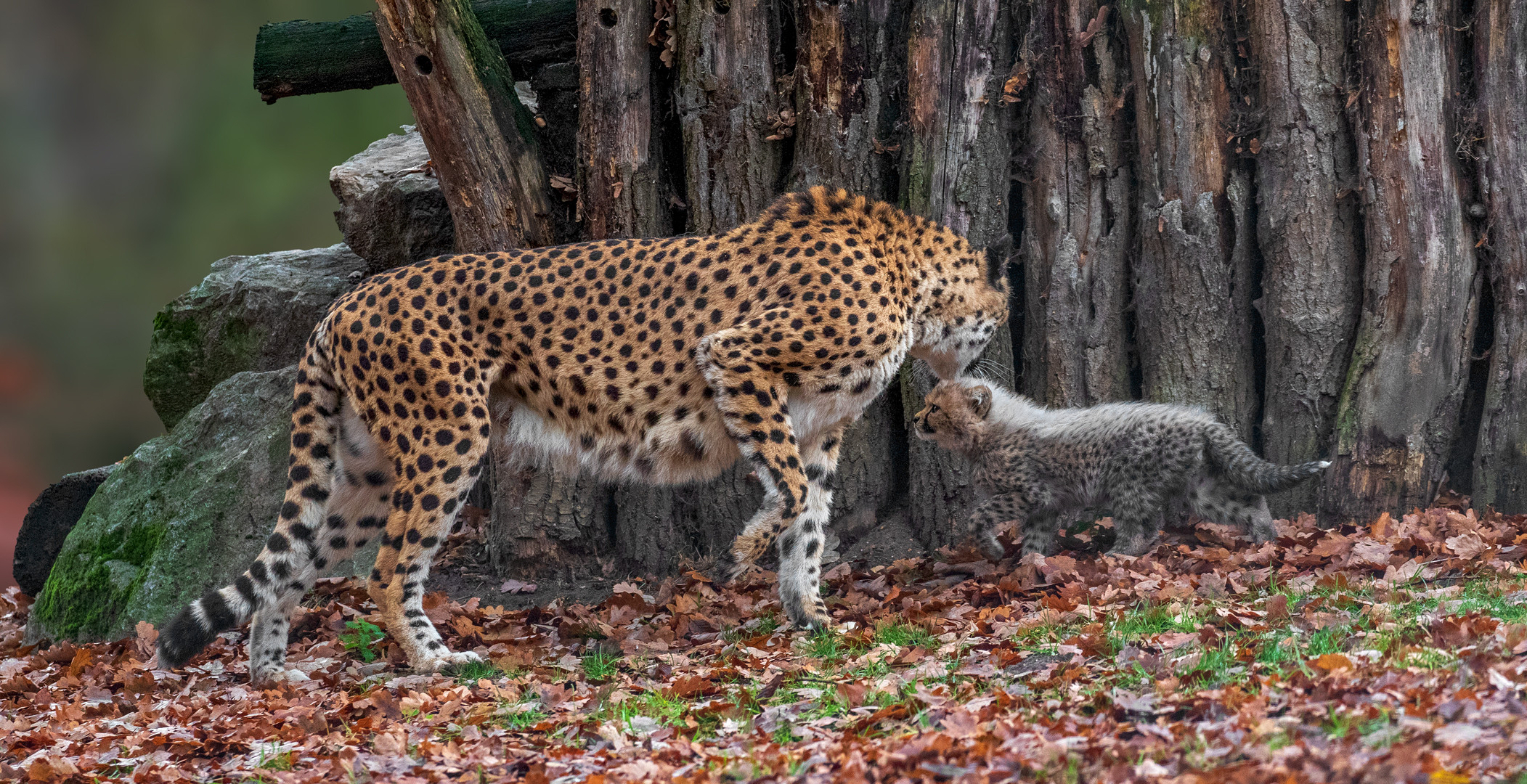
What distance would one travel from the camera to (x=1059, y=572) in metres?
5.77

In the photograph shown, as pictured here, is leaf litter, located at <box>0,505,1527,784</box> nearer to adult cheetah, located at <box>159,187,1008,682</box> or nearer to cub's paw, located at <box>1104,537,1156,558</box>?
cub's paw, located at <box>1104,537,1156,558</box>

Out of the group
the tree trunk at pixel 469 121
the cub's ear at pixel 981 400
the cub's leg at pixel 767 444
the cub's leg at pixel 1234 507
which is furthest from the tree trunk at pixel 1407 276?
the tree trunk at pixel 469 121

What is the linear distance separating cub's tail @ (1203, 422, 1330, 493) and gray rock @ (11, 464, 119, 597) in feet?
23.2

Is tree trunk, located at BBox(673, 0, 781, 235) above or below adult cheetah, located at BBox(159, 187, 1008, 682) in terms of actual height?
above

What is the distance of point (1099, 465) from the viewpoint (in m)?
6.23

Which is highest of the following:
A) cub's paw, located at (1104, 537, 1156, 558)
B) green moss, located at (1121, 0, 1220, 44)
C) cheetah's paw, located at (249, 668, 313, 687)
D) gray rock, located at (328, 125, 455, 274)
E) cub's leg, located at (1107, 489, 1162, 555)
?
green moss, located at (1121, 0, 1220, 44)

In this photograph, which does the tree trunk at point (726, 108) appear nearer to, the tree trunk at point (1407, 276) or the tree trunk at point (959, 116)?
the tree trunk at point (959, 116)

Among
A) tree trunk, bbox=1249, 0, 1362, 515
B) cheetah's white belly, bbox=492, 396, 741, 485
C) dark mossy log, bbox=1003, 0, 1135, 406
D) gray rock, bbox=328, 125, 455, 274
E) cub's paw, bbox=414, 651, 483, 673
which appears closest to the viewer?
cub's paw, bbox=414, 651, 483, 673

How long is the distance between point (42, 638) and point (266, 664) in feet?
8.34

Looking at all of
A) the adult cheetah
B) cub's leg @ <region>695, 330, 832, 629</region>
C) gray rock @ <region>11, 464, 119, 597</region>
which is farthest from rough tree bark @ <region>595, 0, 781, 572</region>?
gray rock @ <region>11, 464, 119, 597</region>

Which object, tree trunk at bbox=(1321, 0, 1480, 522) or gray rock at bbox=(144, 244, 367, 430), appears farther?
gray rock at bbox=(144, 244, 367, 430)

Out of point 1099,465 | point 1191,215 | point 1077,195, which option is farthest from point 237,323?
point 1191,215

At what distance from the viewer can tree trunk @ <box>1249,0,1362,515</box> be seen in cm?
607

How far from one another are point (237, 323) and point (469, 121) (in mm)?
3231
